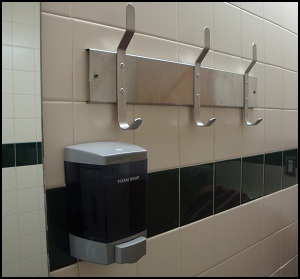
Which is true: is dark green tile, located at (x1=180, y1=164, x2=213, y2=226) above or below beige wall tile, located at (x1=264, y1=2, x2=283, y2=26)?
below

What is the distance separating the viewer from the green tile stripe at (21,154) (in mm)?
586

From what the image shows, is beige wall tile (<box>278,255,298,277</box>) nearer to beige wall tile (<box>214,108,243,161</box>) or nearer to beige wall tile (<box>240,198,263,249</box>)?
beige wall tile (<box>240,198,263,249</box>)

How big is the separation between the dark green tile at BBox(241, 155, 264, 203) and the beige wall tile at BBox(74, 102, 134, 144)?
0.59m

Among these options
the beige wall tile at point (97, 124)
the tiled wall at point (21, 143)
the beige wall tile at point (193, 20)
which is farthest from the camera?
the beige wall tile at point (193, 20)

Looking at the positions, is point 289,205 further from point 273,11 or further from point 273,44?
point 273,11

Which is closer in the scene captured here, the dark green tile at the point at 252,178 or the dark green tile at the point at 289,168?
the dark green tile at the point at 252,178

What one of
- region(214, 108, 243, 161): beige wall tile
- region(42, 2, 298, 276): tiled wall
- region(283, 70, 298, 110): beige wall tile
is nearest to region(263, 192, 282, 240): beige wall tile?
region(42, 2, 298, 276): tiled wall

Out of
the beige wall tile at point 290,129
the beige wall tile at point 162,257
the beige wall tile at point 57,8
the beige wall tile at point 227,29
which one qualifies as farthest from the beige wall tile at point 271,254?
the beige wall tile at point 57,8

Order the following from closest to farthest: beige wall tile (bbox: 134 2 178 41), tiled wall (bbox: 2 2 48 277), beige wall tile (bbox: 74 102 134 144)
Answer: tiled wall (bbox: 2 2 48 277), beige wall tile (bbox: 74 102 134 144), beige wall tile (bbox: 134 2 178 41)

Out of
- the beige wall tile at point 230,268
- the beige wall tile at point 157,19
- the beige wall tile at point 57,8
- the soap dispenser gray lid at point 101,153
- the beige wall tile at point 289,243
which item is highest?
the beige wall tile at point 157,19

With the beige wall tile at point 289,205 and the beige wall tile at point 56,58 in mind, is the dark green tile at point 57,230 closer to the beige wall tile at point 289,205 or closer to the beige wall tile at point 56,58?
the beige wall tile at point 56,58

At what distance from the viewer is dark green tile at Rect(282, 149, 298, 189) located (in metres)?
1.42

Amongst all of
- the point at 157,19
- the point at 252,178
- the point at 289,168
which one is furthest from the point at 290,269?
the point at 157,19

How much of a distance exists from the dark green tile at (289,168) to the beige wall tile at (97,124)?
0.97 metres
